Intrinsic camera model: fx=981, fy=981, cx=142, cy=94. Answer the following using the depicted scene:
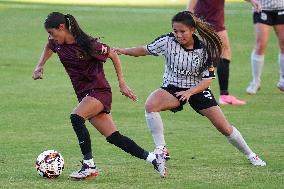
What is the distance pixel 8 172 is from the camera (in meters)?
10.1

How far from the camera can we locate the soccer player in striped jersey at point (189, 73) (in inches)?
414

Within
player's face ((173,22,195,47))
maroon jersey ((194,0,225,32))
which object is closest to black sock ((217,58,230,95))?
maroon jersey ((194,0,225,32))

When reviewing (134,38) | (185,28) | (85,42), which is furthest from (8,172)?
(134,38)

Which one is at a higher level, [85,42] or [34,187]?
[85,42]

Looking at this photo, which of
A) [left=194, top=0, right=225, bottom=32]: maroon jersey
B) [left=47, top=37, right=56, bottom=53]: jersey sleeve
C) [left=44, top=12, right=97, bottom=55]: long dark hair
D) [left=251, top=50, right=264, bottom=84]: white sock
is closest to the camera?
[left=44, top=12, right=97, bottom=55]: long dark hair

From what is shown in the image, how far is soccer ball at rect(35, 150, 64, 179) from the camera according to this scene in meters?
9.72

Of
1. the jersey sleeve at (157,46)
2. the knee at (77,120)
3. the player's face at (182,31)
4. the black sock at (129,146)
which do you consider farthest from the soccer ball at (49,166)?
the player's face at (182,31)

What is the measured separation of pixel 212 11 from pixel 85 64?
6014 mm

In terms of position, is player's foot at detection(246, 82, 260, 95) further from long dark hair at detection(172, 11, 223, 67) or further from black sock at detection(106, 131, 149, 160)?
black sock at detection(106, 131, 149, 160)

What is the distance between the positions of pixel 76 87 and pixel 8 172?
1122mm

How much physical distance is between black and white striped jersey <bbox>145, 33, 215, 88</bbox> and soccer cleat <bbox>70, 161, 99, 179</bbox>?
151 centimetres

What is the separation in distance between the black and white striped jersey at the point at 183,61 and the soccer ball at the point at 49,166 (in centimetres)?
165

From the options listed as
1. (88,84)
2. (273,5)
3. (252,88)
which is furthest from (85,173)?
(252,88)

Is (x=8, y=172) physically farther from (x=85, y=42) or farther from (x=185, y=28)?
(x=185, y=28)
